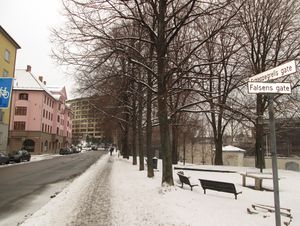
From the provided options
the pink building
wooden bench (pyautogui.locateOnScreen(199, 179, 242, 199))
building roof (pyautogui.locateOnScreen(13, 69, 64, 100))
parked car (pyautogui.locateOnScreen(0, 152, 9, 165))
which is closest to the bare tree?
wooden bench (pyautogui.locateOnScreen(199, 179, 242, 199))

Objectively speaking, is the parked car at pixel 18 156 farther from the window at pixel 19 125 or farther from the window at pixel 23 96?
the window at pixel 23 96

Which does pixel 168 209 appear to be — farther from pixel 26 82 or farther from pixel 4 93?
pixel 26 82

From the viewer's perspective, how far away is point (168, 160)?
41.9 feet

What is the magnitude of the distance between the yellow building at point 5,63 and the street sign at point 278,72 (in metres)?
43.7

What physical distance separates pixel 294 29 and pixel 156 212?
71.9 ft

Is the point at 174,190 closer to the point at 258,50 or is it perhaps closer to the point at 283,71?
the point at 283,71

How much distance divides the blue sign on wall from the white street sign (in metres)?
6.90

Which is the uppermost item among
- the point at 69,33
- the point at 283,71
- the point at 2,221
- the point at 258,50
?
the point at 258,50

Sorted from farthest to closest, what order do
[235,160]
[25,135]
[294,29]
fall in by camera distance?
[25,135]
[235,160]
[294,29]

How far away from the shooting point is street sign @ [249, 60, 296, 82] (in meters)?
4.87

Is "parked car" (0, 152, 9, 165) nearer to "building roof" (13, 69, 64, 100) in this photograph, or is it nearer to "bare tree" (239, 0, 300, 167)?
"bare tree" (239, 0, 300, 167)

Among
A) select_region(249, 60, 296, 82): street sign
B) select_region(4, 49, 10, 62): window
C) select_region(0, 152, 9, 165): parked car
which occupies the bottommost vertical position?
select_region(0, 152, 9, 165): parked car

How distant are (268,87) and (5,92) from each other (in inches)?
288

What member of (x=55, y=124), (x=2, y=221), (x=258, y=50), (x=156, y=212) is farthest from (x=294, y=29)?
(x=55, y=124)
